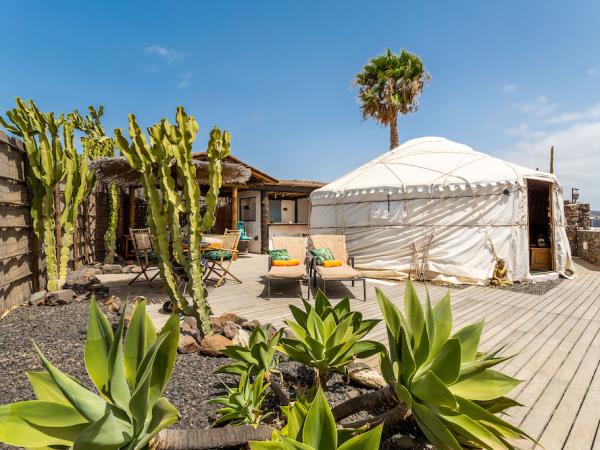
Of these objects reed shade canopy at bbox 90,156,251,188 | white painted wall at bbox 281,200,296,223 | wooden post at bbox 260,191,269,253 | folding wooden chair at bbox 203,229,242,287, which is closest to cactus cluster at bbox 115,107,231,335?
reed shade canopy at bbox 90,156,251,188

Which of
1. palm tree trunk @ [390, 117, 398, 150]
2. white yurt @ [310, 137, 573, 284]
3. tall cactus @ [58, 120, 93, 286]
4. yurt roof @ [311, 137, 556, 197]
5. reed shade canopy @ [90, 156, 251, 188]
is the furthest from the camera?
palm tree trunk @ [390, 117, 398, 150]

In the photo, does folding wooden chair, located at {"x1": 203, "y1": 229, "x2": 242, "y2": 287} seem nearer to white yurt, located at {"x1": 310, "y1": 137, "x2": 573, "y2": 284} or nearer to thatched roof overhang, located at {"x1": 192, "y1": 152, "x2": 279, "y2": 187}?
white yurt, located at {"x1": 310, "y1": 137, "x2": 573, "y2": 284}

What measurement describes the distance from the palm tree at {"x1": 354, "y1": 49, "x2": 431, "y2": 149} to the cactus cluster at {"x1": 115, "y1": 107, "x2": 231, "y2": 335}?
10.1 m

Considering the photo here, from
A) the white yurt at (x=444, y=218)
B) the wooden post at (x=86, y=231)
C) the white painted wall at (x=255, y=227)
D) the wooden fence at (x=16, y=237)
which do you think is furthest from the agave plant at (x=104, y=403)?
the white painted wall at (x=255, y=227)

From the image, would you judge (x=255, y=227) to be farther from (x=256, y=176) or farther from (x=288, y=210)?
(x=288, y=210)

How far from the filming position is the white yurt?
6.27 meters

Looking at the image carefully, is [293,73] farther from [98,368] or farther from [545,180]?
[98,368]

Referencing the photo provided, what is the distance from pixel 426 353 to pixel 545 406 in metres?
1.46

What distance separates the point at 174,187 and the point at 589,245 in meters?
12.2

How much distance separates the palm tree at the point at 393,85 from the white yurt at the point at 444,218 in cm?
409

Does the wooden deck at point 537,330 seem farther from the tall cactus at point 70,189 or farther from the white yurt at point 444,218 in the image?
the tall cactus at point 70,189

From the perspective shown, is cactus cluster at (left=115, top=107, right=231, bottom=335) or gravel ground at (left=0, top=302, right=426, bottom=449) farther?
cactus cluster at (left=115, top=107, right=231, bottom=335)

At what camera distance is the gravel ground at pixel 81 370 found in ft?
5.55

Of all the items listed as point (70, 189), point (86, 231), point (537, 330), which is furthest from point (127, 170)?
point (537, 330)
